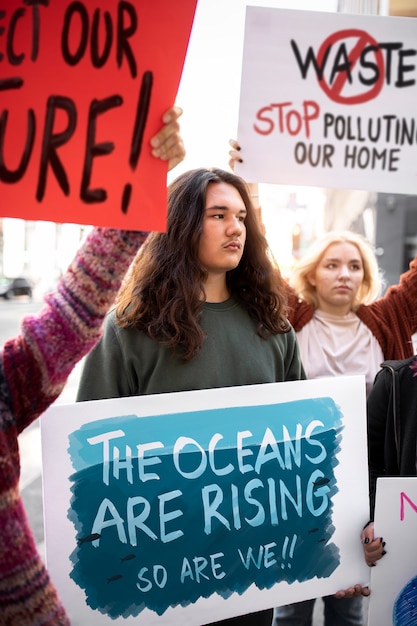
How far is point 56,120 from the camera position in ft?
3.32

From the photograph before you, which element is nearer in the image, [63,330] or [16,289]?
[63,330]

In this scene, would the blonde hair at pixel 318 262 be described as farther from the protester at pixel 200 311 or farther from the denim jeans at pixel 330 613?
the denim jeans at pixel 330 613

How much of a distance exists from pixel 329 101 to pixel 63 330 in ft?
3.93

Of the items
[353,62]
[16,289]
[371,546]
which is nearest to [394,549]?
[371,546]

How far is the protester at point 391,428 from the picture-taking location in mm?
1618

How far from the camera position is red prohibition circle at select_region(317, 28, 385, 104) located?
68.7 inches

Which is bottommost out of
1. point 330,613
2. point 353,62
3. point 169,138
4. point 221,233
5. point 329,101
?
point 330,613

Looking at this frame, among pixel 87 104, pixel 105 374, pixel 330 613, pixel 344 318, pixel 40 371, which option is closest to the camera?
pixel 40 371

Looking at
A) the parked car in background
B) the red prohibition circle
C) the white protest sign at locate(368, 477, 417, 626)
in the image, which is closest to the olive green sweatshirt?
the white protest sign at locate(368, 477, 417, 626)

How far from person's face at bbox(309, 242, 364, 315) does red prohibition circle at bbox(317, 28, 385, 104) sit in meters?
0.95

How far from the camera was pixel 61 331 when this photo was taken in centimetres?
94

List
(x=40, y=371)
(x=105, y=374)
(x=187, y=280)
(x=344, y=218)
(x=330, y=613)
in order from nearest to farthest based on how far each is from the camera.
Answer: (x=40, y=371)
(x=105, y=374)
(x=187, y=280)
(x=330, y=613)
(x=344, y=218)

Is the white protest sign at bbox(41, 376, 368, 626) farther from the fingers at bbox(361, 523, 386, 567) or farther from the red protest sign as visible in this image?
the red protest sign

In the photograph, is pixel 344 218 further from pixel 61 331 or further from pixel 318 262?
pixel 61 331
